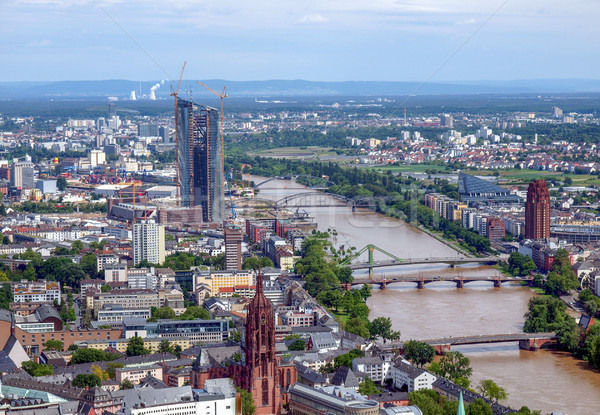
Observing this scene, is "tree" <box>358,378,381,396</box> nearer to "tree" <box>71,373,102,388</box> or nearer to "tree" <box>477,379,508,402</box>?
"tree" <box>477,379,508,402</box>

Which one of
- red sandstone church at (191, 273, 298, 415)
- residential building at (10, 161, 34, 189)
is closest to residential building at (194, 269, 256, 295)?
red sandstone church at (191, 273, 298, 415)

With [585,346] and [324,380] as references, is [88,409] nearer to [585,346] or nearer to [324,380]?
[324,380]

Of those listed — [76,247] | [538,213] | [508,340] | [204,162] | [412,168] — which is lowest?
[412,168]

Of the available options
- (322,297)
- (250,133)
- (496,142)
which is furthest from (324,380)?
(250,133)

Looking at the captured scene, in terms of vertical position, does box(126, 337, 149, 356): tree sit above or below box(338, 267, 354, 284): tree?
above

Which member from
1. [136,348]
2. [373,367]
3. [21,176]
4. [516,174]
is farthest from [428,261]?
[516,174]

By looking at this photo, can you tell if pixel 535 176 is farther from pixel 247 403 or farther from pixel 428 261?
pixel 247 403

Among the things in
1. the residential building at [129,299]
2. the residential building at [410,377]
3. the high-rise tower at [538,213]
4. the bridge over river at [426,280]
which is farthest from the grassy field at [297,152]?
the residential building at [410,377]
